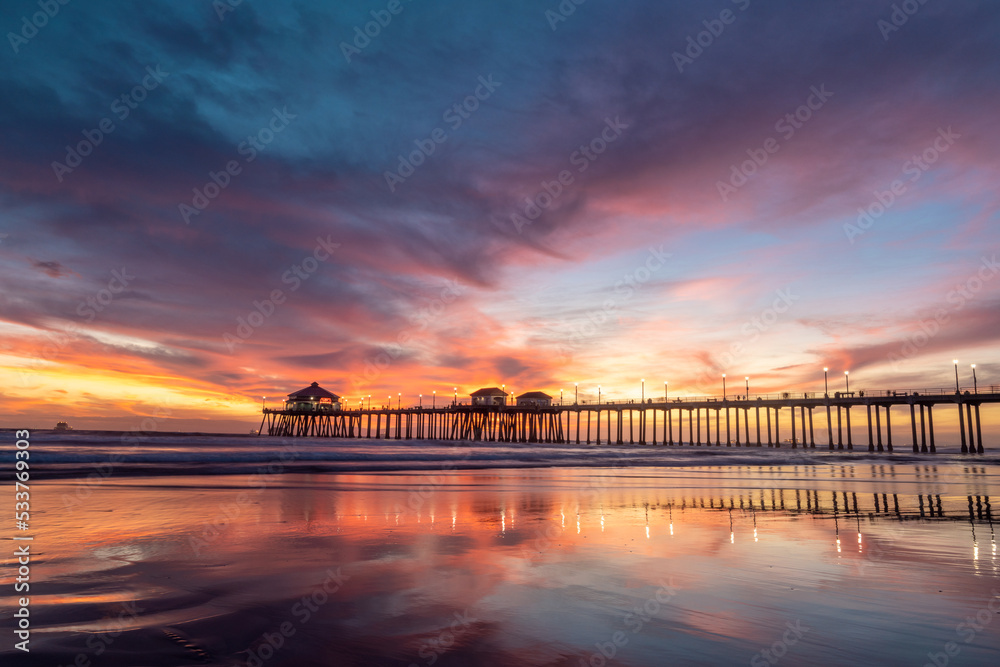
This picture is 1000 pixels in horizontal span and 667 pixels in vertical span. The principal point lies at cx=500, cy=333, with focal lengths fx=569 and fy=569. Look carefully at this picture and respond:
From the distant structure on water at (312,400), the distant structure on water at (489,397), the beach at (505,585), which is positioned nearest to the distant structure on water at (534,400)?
the distant structure on water at (489,397)

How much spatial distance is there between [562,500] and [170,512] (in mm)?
8114

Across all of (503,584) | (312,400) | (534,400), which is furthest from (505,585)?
(312,400)

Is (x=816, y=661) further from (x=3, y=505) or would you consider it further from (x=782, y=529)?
(x=3, y=505)

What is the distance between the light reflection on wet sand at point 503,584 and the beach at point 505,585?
3 centimetres

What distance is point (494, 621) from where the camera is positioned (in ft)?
15.0

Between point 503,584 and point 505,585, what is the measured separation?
0.04 metres

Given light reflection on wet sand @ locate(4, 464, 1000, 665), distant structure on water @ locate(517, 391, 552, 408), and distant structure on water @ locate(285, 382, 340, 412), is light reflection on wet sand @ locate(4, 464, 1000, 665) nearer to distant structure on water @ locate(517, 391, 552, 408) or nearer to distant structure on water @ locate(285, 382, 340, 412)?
distant structure on water @ locate(517, 391, 552, 408)

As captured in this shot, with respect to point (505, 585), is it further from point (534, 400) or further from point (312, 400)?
point (312, 400)

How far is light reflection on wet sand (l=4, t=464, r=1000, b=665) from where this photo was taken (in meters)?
3.99

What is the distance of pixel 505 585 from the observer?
573cm

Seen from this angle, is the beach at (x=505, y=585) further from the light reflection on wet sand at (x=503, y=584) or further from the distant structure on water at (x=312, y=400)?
the distant structure on water at (x=312, y=400)

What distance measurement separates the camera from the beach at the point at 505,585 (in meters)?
3.96

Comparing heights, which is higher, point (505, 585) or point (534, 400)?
point (534, 400)

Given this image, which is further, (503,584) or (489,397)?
(489,397)
